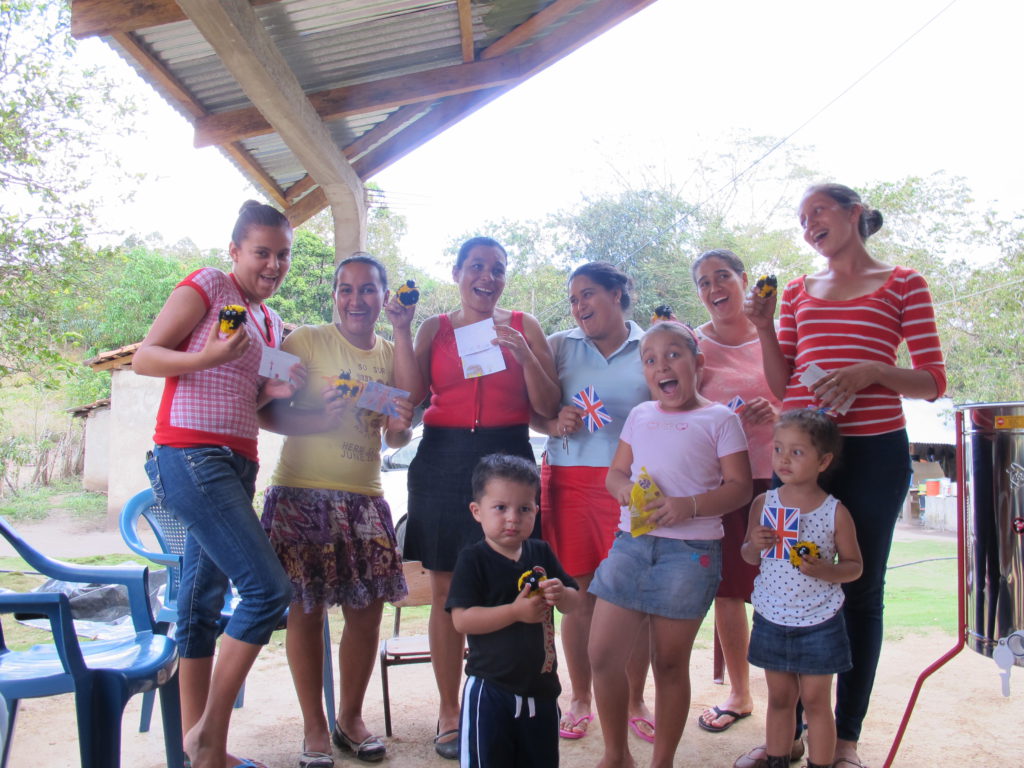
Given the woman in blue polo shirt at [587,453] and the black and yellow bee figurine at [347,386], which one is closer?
the black and yellow bee figurine at [347,386]

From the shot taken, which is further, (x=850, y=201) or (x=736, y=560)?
(x=736, y=560)

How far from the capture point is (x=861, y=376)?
227cm

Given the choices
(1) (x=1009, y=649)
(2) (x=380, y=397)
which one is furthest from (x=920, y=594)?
(2) (x=380, y=397)

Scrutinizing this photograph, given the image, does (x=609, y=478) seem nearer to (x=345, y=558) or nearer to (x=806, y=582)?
(x=806, y=582)

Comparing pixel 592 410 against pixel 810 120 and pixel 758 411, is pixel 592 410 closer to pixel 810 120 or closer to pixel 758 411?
pixel 758 411

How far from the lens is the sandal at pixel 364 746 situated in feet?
8.66

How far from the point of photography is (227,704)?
2156 mm

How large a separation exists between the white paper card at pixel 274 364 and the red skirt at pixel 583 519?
1.08 metres

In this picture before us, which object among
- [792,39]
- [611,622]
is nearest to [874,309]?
[611,622]

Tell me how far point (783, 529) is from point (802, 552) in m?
0.12

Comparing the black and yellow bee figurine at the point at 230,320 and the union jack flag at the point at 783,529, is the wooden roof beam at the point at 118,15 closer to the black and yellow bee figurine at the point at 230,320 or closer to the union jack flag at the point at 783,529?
the black and yellow bee figurine at the point at 230,320

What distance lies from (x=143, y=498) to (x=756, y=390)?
2660 millimetres

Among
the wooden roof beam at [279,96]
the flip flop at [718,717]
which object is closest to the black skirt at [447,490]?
the flip flop at [718,717]

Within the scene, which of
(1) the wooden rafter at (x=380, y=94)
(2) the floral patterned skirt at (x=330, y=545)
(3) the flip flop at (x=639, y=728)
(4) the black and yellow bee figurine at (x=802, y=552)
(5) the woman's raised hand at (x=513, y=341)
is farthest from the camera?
(1) the wooden rafter at (x=380, y=94)
